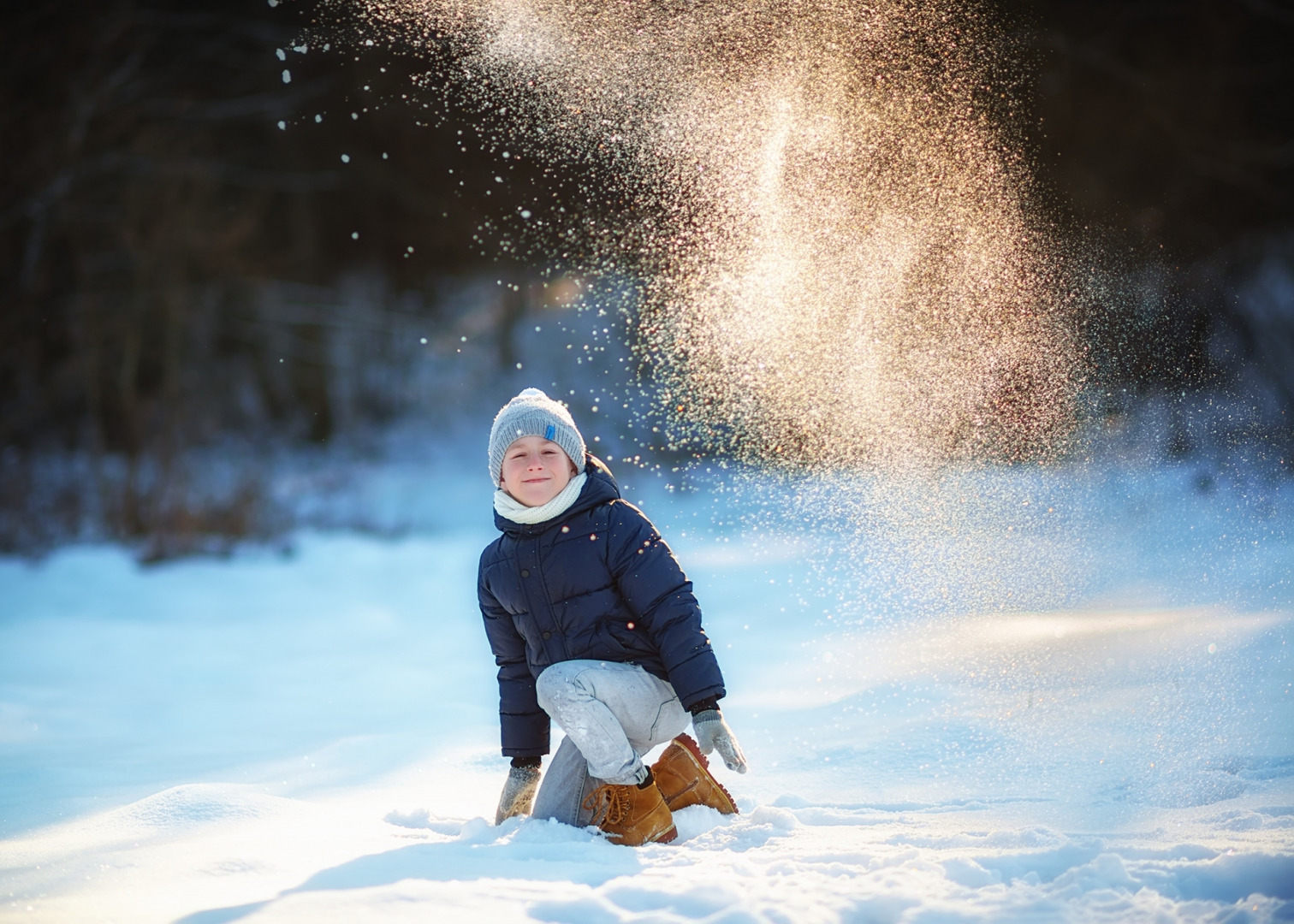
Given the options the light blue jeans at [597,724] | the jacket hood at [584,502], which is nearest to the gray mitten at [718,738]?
the light blue jeans at [597,724]

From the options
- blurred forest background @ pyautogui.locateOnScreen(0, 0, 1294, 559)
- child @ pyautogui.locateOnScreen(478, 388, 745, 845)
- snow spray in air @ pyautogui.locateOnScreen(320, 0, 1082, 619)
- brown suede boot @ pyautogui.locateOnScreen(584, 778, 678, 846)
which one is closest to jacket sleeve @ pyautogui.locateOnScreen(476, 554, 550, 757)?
child @ pyautogui.locateOnScreen(478, 388, 745, 845)

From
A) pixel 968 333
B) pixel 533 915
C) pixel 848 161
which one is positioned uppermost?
pixel 848 161

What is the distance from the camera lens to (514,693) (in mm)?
2236

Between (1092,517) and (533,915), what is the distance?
13.5 feet

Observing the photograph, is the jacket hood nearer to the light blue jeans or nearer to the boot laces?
the light blue jeans

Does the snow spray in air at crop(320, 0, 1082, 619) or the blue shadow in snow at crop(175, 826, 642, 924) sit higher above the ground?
the snow spray in air at crop(320, 0, 1082, 619)

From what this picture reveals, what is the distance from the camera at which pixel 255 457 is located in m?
8.23

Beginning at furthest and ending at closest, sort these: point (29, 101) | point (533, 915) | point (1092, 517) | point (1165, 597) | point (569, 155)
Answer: point (29, 101) → point (569, 155) → point (1092, 517) → point (1165, 597) → point (533, 915)

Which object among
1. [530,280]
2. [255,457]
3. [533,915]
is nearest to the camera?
[533,915]

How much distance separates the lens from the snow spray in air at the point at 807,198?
13.7 feet

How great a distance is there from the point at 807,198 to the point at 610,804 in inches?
123

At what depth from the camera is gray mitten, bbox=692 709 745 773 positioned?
2.00 meters

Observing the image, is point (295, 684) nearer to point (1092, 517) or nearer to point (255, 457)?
point (1092, 517)

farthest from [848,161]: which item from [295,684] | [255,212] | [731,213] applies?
[255,212]
